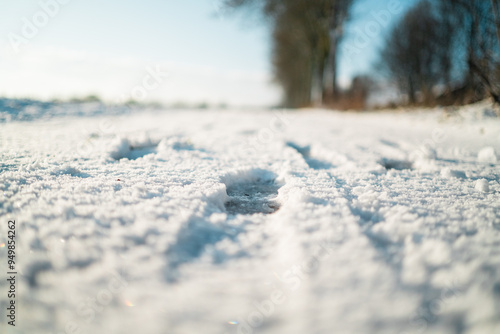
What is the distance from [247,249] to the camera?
3.47ft

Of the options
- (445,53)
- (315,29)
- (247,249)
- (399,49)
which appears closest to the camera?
(247,249)

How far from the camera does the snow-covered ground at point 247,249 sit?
77 centimetres

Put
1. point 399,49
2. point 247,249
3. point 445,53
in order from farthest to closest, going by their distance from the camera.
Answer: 1. point 399,49
2. point 445,53
3. point 247,249

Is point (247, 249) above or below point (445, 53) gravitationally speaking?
below

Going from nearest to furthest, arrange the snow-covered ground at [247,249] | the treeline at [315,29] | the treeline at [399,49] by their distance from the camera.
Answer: the snow-covered ground at [247,249]
the treeline at [399,49]
the treeline at [315,29]

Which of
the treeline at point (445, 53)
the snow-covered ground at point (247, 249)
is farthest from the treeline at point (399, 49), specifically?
the snow-covered ground at point (247, 249)

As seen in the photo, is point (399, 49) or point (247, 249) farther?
point (399, 49)

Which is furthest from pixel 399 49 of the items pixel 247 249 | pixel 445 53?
pixel 247 249

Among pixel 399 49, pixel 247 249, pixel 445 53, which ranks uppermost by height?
pixel 399 49

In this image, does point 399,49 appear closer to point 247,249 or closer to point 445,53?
point 445,53

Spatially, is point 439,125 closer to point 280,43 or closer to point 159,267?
point 159,267

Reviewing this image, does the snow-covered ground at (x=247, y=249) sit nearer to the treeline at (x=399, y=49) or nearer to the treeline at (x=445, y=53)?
the treeline at (x=445, y=53)

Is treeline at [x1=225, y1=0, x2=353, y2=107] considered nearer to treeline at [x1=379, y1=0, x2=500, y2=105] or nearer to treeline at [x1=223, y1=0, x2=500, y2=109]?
treeline at [x1=223, y1=0, x2=500, y2=109]

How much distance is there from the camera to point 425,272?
905mm
